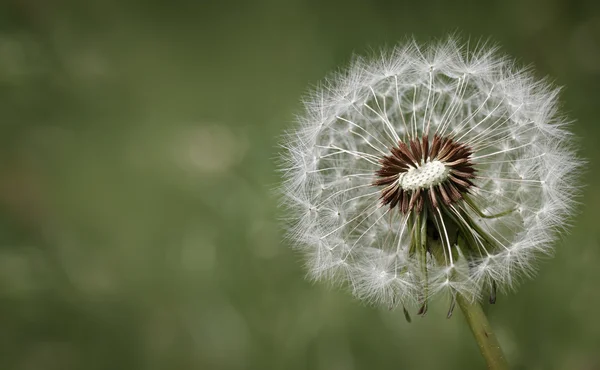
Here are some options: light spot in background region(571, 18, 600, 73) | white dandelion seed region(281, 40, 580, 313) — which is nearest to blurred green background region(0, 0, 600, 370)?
light spot in background region(571, 18, 600, 73)

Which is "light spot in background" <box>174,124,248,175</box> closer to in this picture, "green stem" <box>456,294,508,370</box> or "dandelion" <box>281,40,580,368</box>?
"dandelion" <box>281,40,580,368</box>

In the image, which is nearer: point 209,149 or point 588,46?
point 588,46

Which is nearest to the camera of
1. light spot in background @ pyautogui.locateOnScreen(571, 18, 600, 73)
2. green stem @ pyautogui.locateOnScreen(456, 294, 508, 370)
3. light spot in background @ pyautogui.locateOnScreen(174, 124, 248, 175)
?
green stem @ pyautogui.locateOnScreen(456, 294, 508, 370)

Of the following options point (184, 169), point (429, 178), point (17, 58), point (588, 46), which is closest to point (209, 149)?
point (184, 169)

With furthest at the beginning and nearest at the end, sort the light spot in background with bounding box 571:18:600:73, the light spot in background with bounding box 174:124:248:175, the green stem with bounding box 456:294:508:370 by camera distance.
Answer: the light spot in background with bounding box 174:124:248:175 < the light spot in background with bounding box 571:18:600:73 < the green stem with bounding box 456:294:508:370

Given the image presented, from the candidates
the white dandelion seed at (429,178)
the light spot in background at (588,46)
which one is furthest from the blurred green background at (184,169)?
the white dandelion seed at (429,178)

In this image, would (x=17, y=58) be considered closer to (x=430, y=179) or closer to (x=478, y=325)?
(x=430, y=179)

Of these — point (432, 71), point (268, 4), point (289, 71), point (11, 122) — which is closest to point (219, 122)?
point (289, 71)
